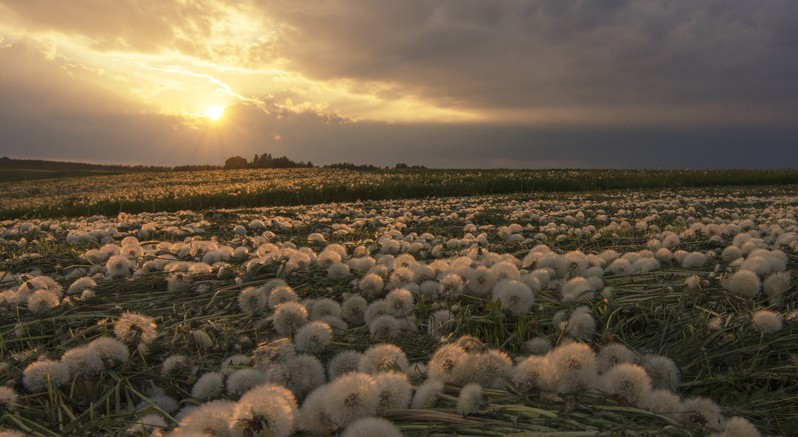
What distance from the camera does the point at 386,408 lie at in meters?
1.74

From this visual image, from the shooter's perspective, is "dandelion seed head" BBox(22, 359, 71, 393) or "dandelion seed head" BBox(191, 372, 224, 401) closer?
"dandelion seed head" BBox(191, 372, 224, 401)

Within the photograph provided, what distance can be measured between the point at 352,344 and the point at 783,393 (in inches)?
79.7

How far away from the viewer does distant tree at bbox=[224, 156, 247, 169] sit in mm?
73469

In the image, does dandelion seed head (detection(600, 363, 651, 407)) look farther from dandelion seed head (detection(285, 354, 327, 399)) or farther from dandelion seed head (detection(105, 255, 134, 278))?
dandelion seed head (detection(105, 255, 134, 278))

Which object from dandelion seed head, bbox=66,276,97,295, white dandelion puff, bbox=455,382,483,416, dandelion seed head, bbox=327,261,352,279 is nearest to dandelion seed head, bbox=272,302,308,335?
dandelion seed head, bbox=327,261,352,279

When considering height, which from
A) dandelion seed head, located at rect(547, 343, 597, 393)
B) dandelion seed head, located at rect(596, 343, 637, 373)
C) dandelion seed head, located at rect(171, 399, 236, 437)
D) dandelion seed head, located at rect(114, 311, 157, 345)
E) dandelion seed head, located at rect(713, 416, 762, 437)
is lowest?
dandelion seed head, located at rect(114, 311, 157, 345)

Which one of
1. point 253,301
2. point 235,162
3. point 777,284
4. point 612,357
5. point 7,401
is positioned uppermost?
point 235,162

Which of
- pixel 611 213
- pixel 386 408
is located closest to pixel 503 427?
pixel 386 408

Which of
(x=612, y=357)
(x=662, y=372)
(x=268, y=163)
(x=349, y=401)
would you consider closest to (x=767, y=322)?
(x=662, y=372)

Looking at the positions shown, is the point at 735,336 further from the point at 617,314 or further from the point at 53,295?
the point at 53,295

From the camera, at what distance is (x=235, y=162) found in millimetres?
74312

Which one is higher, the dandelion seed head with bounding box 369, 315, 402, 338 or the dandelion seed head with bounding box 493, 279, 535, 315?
the dandelion seed head with bounding box 493, 279, 535, 315

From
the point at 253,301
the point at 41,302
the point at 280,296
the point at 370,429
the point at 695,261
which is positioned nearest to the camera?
the point at 370,429

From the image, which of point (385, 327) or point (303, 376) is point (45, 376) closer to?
point (303, 376)
